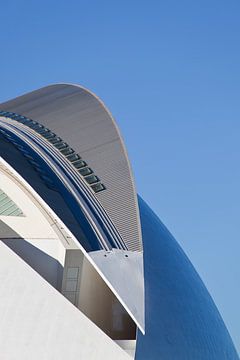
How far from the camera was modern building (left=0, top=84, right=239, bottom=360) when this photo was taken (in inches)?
688

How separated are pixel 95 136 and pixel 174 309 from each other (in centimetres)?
704

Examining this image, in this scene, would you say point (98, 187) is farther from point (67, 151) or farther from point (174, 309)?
point (174, 309)

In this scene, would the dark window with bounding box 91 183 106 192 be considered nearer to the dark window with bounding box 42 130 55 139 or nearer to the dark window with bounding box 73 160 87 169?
the dark window with bounding box 73 160 87 169

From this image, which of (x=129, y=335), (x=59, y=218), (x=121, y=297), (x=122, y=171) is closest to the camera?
(x=121, y=297)

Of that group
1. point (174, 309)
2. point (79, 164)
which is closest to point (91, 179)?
point (79, 164)

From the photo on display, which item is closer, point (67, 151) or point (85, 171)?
point (85, 171)

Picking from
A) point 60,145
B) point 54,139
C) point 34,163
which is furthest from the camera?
point 54,139

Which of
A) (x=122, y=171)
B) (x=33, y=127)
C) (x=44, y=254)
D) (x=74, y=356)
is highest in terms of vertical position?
(x=33, y=127)

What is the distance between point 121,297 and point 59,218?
308 centimetres

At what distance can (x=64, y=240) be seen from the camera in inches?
808

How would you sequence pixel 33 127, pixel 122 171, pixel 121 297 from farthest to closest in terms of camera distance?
1. pixel 33 127
2. pixel 122 171
3. pixel 121 297

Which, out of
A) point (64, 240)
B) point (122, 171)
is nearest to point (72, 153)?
point (122, 171)

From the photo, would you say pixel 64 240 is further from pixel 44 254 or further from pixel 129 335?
pixel 129 335

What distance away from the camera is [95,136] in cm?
2370
